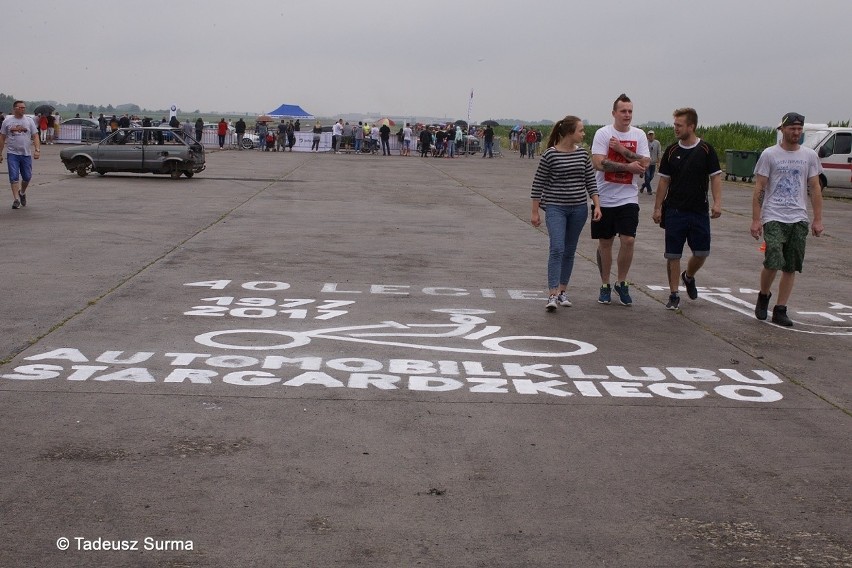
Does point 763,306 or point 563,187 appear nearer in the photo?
point 763,306

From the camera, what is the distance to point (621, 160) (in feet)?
33.0

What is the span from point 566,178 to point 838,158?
21.6 m

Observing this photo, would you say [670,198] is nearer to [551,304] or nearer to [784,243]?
[784,243]

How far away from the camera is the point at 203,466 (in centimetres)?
509

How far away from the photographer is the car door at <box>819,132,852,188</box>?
28625 millimetres

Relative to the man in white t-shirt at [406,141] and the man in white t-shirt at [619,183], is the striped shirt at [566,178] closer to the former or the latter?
the man in white t-shirt at [619,183]

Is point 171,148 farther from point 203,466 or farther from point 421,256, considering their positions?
point 203,466

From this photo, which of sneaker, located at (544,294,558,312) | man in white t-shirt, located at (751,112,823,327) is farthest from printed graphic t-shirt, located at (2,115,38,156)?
man in white t-shirt, located at (751,112,823,327)

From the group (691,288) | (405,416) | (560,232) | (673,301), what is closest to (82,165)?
(560,232)

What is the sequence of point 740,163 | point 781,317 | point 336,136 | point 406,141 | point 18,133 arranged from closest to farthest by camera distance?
1. point 781,317
2. point 18,133
3. point 740,163
4. point 336,136
5. point 406,141

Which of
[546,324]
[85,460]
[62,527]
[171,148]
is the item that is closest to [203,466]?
[85,460]

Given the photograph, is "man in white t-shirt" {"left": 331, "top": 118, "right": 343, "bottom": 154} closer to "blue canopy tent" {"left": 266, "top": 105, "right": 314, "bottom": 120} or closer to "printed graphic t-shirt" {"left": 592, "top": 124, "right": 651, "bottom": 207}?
"blue canopy tent" {"left": 266, "top": 105, "right": 314, "bottom": 120}

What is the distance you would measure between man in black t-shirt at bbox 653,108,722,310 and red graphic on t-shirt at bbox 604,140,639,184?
0.39 meters

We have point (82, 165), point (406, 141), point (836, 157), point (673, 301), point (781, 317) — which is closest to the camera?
point (781, 317)
